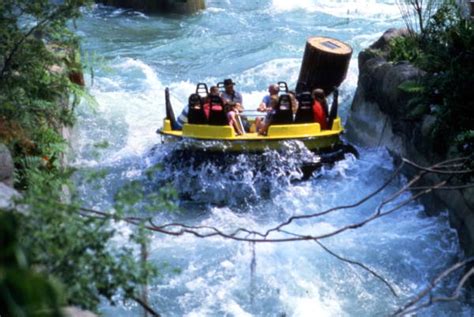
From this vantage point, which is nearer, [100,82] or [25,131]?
[25,131]

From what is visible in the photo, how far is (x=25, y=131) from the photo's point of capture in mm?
7176

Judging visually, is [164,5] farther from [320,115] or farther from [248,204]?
[248,204]

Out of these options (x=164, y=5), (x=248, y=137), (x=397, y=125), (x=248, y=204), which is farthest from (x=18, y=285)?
(x=164, y=5)

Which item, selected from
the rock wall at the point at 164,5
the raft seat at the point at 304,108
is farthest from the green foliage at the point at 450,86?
the rock wall at the point at 164,5

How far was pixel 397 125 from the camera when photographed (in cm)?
1095

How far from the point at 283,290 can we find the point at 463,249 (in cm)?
202

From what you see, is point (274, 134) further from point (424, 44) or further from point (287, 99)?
point (424, 44)

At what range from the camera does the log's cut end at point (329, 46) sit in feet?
43.7

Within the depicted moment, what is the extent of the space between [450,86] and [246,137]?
3074 mm

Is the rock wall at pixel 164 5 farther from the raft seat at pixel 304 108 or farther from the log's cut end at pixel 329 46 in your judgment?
the raft seat at pixel 304 108

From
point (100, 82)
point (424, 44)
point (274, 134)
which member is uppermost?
Result: point (424, 44)

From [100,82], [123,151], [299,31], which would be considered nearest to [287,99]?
[123,151]

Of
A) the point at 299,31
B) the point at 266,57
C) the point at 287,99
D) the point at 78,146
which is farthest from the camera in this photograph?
the point at 299,31

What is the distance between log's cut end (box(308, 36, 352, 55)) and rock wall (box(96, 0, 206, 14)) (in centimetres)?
962
